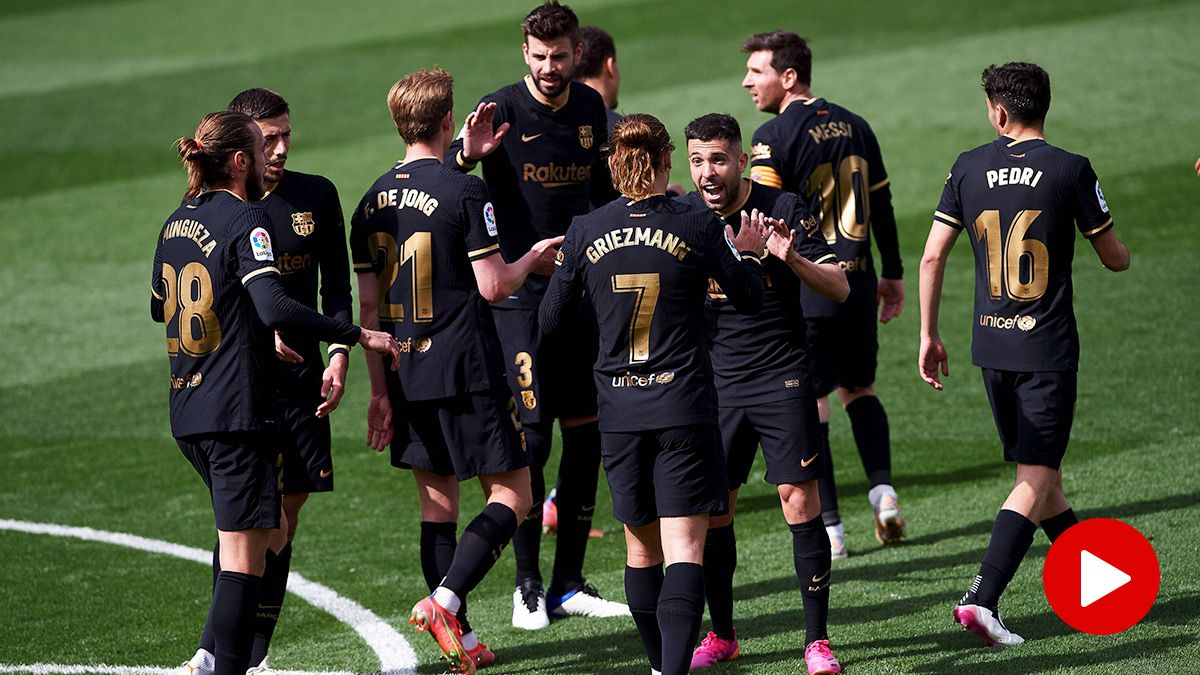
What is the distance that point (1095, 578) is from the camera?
5.46 m

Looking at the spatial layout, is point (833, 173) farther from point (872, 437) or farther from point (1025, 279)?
point (1025, 279)

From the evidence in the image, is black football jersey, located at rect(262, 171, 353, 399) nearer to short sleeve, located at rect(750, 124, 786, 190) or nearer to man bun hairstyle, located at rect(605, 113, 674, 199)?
man bun hairstyle, located at rect(605, 113, 674, 199)

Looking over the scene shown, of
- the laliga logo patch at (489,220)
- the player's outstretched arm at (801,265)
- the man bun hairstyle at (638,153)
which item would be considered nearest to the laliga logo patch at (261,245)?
the laliga logo patch at (489,220)

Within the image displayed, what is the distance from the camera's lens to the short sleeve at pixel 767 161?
24.3 ft

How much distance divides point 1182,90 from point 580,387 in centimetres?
1327

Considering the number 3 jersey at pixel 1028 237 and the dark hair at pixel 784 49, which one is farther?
the dark hair at pixel 784 49

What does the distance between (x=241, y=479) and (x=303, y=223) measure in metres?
1.13

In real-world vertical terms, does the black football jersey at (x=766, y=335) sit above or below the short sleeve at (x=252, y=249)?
below

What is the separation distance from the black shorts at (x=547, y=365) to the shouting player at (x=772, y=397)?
3.48ft

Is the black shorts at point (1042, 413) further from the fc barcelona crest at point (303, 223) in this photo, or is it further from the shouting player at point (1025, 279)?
the fc barcelona crest at point (303, 223)

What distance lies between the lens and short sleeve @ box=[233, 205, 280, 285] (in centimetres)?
511

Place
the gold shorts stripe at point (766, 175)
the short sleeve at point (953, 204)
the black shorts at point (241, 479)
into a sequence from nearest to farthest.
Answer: the black shorts at point (241, 479) < the short sleeve at point (953, 204) < the gold shorts stripe at point (766, 175)

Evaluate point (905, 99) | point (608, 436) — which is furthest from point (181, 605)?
point (905, 99)

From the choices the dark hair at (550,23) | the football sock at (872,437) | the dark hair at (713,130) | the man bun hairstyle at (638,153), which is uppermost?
the dark hair at (550,23)
